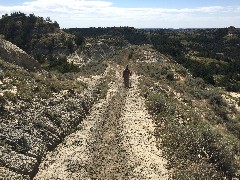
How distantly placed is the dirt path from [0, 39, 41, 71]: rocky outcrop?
13301mm

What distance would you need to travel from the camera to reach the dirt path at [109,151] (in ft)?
48.9

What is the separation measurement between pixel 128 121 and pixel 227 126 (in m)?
11.1

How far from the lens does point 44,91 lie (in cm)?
2280

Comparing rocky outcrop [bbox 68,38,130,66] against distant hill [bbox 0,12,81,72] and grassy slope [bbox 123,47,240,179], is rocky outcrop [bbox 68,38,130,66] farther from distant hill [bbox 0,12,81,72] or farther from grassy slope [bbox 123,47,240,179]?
grassy slope [bbox 123,47,240,179]

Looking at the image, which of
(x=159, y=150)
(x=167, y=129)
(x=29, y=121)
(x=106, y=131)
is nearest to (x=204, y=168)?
(x=159, y=150)

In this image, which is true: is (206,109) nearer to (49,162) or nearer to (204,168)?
(204,168)

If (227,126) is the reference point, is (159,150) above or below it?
above

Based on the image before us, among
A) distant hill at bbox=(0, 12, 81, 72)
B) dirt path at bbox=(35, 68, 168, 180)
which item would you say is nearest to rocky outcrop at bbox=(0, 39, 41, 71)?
dirt path at bbox=(35, 68, 168, 180)

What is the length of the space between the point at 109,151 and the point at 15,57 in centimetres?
2128

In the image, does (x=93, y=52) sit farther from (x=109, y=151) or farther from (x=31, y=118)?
(x=109, y=151)

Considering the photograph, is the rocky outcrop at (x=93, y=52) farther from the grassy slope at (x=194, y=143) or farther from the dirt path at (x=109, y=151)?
the dirt path at (x=109, y=151)

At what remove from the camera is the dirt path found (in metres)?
14.9

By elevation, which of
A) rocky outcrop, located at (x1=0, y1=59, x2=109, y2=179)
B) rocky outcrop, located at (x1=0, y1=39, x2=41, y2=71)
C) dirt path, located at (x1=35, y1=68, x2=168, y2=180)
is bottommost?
dirt path, located at (x1=35, y1=68, x2=168, y2=180)

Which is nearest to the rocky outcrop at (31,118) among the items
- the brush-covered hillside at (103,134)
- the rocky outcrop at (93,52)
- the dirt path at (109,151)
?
the brush-covered hillside at (103,134)
